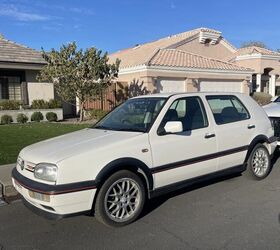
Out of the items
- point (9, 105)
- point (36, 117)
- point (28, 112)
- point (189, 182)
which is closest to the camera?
point (189, 182)

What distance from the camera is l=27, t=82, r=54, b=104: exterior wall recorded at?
63.7ft

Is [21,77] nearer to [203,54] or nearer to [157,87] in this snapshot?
[157,87]

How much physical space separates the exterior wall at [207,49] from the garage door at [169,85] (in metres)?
5.57

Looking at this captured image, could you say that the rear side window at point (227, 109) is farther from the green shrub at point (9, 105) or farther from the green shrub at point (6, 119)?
the green shrub at point (9, 105)

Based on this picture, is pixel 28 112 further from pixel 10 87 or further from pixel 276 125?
pixel 276 125

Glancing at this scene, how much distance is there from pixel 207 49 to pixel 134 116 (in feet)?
83.1

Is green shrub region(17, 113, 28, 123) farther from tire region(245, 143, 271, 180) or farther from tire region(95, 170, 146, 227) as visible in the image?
tire region(95, 170, 146, 227)

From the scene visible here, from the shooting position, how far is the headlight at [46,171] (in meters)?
4.17

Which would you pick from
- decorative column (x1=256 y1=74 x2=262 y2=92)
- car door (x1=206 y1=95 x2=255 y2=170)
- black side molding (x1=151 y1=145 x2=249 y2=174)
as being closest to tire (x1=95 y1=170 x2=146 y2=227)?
black side molding (x1=151 y1=145 x2=249 y2=174)

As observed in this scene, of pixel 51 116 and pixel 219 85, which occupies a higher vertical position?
pixel 219 85

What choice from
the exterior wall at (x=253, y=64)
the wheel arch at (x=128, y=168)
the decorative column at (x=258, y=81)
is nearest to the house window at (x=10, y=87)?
the wheel arch at (x=128, y=168)

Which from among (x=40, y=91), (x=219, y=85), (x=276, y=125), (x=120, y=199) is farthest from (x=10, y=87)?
(x=120, y=199)

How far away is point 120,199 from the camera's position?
15.1 feet

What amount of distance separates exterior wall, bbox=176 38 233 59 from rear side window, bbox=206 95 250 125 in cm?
2175
